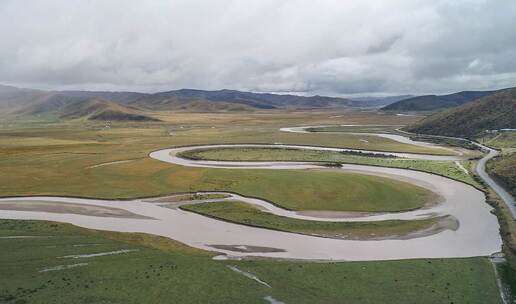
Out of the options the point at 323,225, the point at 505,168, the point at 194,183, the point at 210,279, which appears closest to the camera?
the point at 210,279

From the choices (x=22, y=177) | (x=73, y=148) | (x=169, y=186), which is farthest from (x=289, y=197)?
(x=73, y=148)

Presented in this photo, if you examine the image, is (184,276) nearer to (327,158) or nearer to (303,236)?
(303,236)

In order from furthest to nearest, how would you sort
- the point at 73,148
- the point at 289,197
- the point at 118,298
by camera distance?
the point at 73,148, the point at 289,197, the point at 118,298

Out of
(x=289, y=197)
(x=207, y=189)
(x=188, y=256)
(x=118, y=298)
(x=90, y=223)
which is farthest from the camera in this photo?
(x=207, y=189)

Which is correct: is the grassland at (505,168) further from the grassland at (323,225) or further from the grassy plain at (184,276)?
the grassy plain at (184,276)

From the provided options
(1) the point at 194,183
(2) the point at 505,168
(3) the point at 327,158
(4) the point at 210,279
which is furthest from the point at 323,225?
(3) the point at 327,158

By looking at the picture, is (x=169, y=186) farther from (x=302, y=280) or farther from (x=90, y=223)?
(x=302, y=280)

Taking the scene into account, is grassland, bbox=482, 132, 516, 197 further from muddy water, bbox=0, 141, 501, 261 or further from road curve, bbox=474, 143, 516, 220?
muddy water, bbox=0, 141, 501, 261
